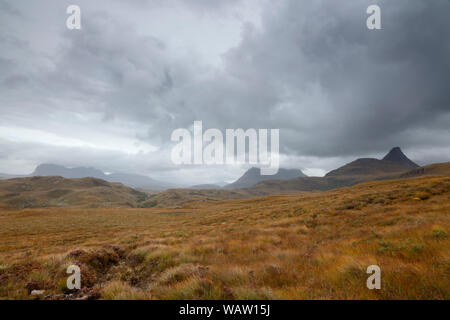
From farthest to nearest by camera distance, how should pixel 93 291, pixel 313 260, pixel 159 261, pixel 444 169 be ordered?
pixel 444 169, pixel 159 261, pixel 313 260, pixel 93 291

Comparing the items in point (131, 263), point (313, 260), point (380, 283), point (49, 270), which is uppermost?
point (380, 283)

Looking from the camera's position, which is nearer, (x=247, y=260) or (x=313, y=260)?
(x=313, y=260)

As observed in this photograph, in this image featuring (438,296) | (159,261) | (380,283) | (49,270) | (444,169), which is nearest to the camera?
(438,296)

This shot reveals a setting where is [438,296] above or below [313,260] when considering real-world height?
above

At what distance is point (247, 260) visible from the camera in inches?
282
